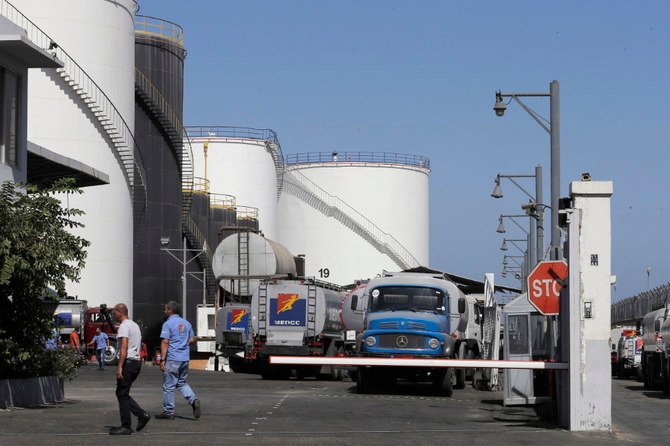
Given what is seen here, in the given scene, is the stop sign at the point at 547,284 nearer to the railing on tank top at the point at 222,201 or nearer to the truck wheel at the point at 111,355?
the truck wheel at the point at 111,355

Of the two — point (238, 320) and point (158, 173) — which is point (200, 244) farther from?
point (238, 320)

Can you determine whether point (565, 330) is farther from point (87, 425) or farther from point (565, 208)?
point (87, 425)

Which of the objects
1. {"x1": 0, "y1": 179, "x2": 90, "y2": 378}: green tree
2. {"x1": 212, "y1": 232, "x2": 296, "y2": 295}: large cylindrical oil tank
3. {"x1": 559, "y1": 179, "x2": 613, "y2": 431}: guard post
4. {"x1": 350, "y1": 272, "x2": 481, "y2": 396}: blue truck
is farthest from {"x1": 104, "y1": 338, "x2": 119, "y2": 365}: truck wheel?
{"x1": 559, "y1": 179, "x2": 613, "y2": 431}: guard post

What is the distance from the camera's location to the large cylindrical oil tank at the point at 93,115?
167 feet

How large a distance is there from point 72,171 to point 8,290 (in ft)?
34.1

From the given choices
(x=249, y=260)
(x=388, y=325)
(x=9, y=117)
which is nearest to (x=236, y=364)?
(x=249, y=260)

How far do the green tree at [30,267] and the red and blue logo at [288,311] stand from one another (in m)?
15.4

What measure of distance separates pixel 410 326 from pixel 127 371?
1192cm

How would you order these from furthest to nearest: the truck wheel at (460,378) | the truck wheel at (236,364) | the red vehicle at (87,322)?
the red vehicle at (87,322) → the truck wheel at (236,364) → the truck wheel at (460,378)

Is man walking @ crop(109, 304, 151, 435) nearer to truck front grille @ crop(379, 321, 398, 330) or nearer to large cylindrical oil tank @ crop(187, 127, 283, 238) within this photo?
truck front grille @ crop(379, 321, 398, 330)

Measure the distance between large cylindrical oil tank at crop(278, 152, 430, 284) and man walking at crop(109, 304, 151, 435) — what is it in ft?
210

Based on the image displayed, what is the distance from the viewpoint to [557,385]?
19156mm

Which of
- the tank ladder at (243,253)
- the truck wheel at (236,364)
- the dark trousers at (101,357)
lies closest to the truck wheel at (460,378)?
the tank ladder at (243,253)

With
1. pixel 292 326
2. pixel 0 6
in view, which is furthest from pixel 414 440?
pixel 0 6
